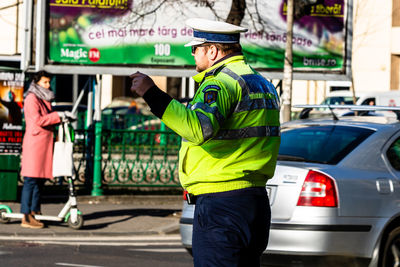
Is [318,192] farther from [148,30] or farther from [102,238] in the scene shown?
[148,30]

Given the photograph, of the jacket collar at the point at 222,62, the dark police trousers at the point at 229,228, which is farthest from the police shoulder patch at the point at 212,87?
the dark police trousers at the point at 229,228

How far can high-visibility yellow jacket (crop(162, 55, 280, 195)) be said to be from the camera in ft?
13.4

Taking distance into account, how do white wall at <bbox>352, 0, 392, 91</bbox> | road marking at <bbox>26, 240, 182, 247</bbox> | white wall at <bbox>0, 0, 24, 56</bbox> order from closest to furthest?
1. road marking at <bbox>26, 240, 182, 247</bbox>
2. white wall at <bbox>0, 0, 24, 56</bbox>
3. white wall at <bbox>352, 0, 392, 91</bbox>

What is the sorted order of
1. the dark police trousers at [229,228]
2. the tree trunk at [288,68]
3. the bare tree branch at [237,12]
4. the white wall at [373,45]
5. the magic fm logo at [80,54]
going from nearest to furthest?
the dark police trousers at [229,228], the tree trunk at [288,68], the bare tree branch at [237,12], the magic fm logo at [80,54], the white wall at [373,45]

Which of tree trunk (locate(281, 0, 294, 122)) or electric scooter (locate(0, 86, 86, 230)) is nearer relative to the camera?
electric scooter (locate(0, 86, 86, 230))

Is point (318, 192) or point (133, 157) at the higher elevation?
point (318, 192)

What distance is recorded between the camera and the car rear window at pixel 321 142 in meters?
7.33

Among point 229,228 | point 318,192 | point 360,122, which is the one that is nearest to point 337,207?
point 318,192

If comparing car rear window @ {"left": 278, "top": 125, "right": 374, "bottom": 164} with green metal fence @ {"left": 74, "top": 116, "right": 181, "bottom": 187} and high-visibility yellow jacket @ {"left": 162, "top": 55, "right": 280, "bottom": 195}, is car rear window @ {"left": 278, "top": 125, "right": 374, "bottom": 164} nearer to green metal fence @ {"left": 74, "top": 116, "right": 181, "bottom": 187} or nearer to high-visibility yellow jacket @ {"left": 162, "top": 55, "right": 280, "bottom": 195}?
high-visibility yellow jacket @ {"left": 162, "top": 55, "right": 280, "bottom": 195}

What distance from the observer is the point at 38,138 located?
10523 mm

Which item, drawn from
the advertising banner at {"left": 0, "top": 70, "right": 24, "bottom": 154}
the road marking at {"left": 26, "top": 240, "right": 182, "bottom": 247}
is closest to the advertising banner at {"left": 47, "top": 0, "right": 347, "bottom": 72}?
the advertising banner at {"left": 0, "top": 70, "right": 24, "bottom": 154}

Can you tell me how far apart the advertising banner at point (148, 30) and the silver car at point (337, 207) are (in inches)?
268

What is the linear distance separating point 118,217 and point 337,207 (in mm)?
5752

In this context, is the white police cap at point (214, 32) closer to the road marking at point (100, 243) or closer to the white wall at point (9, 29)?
the road marking at point (100, 243)
